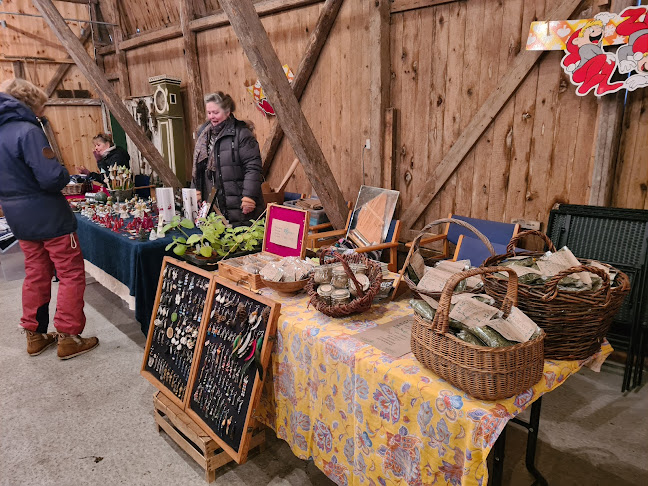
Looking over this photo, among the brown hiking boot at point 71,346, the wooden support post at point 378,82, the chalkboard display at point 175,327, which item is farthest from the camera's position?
the wooden support post at point 378,82

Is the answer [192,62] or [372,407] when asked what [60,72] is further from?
[372,407]

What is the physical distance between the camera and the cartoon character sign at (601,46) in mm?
2344

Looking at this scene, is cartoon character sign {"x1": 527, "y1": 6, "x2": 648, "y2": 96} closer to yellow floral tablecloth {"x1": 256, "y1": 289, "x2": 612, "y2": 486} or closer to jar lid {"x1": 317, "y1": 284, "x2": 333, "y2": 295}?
yellow floral tablecloth {"x1": 256, "y1": 289, "x2": 612, "y2": 486}

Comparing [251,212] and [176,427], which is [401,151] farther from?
[176,427]

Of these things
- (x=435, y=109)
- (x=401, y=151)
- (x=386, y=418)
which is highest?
(x=435, y=109)

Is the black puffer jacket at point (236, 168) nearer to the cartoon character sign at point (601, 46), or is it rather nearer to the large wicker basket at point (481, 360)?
the cartoon character sign at point (601, 46)

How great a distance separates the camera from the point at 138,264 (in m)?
2.61

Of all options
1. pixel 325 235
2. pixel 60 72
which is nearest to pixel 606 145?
pixel 325 235

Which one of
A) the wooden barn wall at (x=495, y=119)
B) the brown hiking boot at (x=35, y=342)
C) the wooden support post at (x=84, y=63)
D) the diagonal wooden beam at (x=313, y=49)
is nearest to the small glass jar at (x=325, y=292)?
the wooden barn wall at (x=495, y=119)

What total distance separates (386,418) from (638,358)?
Answer: 199 centimetres

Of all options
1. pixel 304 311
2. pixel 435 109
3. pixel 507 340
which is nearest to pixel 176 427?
pixel 304 311

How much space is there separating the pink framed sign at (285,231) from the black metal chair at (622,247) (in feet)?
5.25

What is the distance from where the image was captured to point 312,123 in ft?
14.1

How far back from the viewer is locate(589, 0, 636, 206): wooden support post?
2.51 meters
